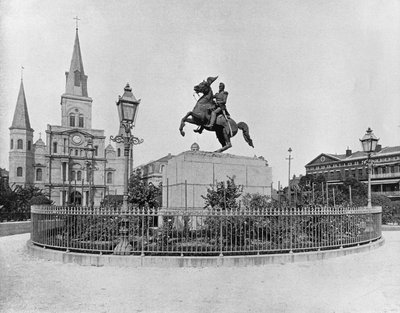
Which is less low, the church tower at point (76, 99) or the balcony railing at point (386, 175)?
the church tower at point (76, 99)

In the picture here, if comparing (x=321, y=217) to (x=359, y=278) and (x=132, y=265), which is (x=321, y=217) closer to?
(x=359, y=278)

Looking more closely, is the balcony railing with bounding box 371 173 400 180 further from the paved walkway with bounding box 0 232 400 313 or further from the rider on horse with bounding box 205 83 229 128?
the paved walkway with bounding box 0 232 400 313

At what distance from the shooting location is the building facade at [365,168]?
6769cm

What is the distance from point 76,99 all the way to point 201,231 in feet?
250

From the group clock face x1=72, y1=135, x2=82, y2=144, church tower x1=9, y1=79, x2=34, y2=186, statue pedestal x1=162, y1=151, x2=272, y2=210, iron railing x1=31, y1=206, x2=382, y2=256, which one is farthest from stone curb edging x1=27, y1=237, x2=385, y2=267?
clock face x1=72, y1=135, x2=82, y2=144

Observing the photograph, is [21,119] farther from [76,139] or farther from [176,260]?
[176,260]

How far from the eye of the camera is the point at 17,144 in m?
68.2

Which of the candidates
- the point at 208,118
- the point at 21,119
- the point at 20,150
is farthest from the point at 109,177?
the point at 208,118

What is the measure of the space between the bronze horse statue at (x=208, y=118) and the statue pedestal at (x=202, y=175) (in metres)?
0.79

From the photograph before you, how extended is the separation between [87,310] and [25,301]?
1265mm

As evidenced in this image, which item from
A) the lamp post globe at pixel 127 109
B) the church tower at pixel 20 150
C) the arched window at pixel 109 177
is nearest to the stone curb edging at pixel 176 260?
the lamp post globe at pixel 127 109

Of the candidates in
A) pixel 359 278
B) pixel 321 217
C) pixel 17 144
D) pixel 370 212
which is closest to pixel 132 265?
pixel 359 278

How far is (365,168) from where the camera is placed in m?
74.8

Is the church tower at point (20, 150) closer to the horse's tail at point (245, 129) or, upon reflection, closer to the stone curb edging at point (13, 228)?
the stone curb edging at point (13, 228)
